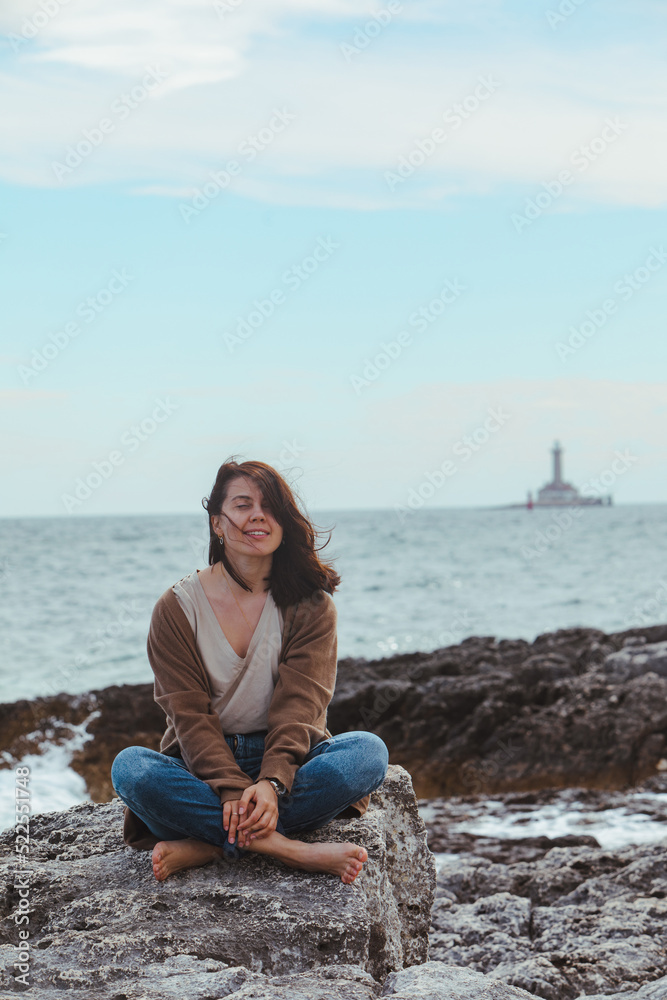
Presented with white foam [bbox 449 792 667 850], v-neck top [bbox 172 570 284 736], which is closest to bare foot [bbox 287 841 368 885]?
v-neck top [bbox 172 570 284 736]

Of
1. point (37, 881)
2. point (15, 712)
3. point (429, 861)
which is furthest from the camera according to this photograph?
point (15, 712)

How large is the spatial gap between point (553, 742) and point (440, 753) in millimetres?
1102

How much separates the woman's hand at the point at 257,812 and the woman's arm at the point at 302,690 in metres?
0.07

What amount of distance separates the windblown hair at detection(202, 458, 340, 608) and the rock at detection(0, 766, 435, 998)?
0.96 m

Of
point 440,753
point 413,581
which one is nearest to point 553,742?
point 440,753

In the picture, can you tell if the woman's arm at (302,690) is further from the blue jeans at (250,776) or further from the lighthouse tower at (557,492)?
the lighthouse tower at (557,492)

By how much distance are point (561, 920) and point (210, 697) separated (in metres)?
2.38

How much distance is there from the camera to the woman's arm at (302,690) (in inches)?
135

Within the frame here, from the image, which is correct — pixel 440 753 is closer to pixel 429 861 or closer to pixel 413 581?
pixel 429 861

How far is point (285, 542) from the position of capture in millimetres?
3773

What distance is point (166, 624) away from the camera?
3.58 meters

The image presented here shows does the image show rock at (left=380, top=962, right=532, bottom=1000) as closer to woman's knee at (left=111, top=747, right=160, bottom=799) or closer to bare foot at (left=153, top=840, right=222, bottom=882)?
bare foot at (left=153, top=840, right=222, bottom=882)

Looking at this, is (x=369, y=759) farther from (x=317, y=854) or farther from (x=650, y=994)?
(x=650, y=994)

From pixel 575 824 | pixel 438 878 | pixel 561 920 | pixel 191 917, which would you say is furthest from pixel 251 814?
pixel 575 824
